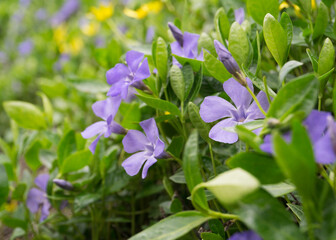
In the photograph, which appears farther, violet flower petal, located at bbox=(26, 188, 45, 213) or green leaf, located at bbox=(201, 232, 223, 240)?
violet flower petal, located at bbox=(26, 188, 45, 213)

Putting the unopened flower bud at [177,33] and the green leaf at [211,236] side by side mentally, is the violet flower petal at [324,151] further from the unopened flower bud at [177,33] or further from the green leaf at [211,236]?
the unopened flower bud at [177,33]

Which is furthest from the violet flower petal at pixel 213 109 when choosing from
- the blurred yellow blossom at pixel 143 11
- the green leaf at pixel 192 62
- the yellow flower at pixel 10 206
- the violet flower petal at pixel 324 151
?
the yellow flower at pixel 10 206

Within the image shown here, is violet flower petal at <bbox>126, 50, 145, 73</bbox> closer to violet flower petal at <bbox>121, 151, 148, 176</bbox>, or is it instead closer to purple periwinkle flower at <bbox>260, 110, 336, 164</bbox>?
violet flower petal at <bbox>121, 151, 148, 176</bbox>

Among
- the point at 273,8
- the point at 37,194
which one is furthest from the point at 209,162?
the point at 37,194

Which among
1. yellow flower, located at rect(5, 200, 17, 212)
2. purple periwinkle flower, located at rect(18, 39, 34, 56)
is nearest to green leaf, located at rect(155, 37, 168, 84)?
yellow flower, located at rect(5, 200, 17, 212)

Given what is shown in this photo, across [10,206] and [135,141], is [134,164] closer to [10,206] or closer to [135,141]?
[135,141]
